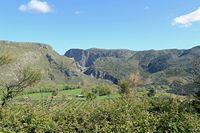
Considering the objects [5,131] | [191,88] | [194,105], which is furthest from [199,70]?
[5,131]

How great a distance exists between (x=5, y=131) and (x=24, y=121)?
5.76 metres

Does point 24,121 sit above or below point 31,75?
below

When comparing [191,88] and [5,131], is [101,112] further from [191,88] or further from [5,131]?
[191,88]

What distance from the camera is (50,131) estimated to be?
25203 millimetres

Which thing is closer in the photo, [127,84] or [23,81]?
[23,81]

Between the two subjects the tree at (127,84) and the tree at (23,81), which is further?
the tree at (127,84)

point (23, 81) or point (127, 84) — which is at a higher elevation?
point (23, 81)

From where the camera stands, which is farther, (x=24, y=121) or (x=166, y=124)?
(x=24, y=121)

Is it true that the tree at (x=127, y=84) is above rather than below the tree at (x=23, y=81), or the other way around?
below

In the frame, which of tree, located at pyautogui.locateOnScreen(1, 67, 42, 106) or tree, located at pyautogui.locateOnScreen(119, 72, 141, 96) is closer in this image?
tree, located at pyautogui.locateOnScreen(1, 67, 42, 106)

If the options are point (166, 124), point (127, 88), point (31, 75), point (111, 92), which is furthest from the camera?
point (111, 92)

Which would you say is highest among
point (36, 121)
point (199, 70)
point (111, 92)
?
point (199, 70)

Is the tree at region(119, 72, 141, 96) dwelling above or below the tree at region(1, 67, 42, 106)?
below

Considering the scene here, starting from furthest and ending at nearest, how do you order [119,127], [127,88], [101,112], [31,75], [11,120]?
[127,88], [31,75], [101,112], [11,120], [119,127]
